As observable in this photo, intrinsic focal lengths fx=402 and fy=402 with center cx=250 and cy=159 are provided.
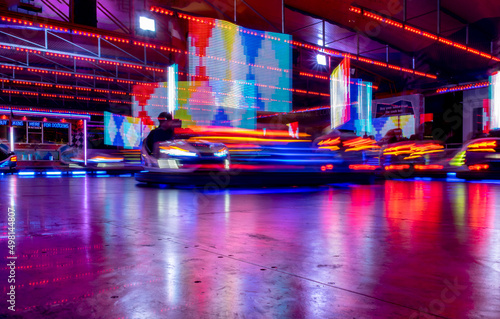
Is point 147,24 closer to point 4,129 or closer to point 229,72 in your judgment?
point 229,72

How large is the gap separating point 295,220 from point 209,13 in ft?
34.6

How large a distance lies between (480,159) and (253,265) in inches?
395

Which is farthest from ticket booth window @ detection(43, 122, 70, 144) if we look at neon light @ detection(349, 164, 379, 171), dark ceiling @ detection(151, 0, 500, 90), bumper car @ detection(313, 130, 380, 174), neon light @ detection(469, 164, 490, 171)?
neon light @ detection(469, 164, 490, 171)

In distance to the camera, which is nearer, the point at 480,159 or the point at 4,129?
the point at 480,159

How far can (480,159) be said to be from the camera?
10242 mm

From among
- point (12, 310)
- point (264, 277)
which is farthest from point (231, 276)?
point (12, 310)

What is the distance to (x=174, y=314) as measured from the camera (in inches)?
56.4

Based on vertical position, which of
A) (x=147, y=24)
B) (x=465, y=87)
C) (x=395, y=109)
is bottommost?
(x=395, y=109)

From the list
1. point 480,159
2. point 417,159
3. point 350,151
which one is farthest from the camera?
point 417,159

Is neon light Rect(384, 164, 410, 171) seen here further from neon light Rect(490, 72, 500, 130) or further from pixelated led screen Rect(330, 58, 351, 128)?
neon light Rect(490, 72, 500, 130)

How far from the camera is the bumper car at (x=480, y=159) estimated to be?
32.2ft

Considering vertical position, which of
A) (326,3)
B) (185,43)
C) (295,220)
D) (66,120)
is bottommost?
(295,220)

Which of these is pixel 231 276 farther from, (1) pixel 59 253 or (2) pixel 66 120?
(2) pixel 66 120

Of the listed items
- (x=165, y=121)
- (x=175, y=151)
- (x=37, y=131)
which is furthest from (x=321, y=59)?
(x=37, y=131)
